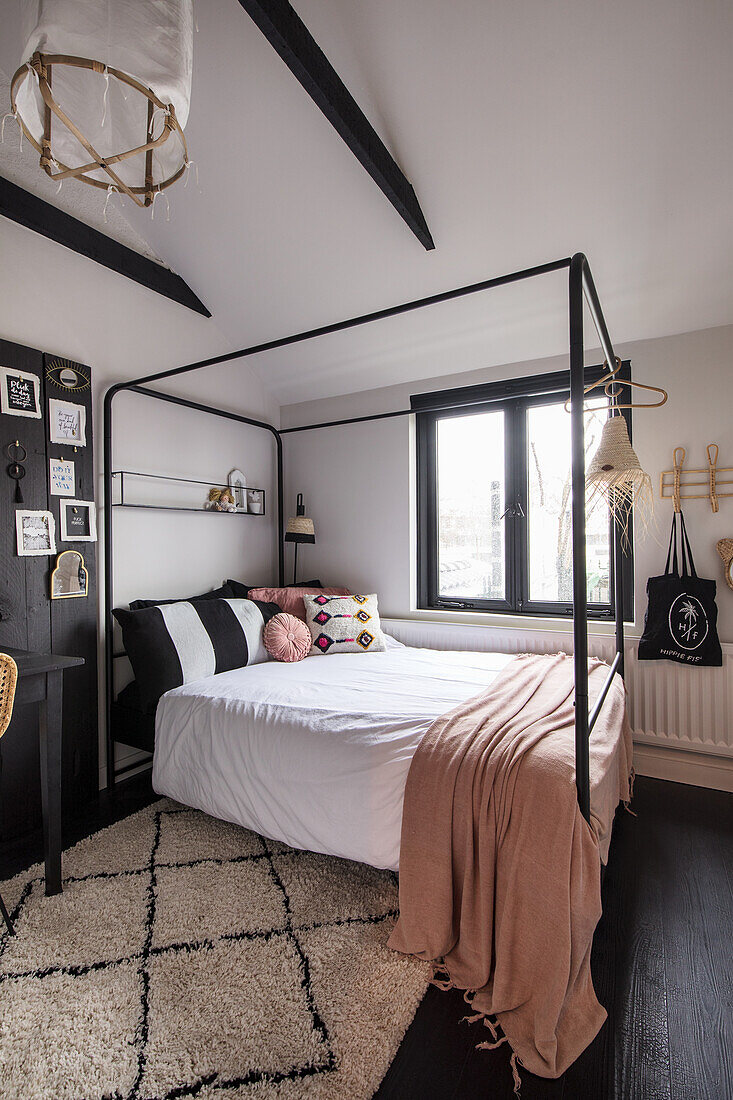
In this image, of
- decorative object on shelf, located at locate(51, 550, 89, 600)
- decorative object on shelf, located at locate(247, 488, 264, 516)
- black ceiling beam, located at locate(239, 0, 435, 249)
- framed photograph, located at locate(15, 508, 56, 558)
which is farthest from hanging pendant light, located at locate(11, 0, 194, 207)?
decorative object on shelf, located at locate(247, 488, 264, 516)

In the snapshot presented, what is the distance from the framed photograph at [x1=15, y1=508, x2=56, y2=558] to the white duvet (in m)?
0.84

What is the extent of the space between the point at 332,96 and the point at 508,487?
2117mm

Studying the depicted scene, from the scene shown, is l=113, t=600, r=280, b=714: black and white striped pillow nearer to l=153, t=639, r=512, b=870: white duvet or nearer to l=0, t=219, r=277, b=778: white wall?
l=153, t=639, r=512, b=870: white duvet

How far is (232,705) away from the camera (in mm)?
2109

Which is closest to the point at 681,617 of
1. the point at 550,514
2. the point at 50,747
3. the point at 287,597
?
the point at 550,514

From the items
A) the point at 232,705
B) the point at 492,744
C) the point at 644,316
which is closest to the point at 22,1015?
the point at 232,705

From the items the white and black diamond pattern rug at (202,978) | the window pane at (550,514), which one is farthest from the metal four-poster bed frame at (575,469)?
the white and black diamond pattern rug at (202,978)

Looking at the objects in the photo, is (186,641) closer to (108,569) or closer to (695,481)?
(108,569)

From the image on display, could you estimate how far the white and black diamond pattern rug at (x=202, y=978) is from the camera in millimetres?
1176

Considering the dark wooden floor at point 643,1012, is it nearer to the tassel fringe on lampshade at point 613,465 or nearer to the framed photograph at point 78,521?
the tassel fringe on lampshade at point 613,465

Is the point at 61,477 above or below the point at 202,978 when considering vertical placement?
above

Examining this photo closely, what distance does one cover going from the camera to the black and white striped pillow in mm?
2375

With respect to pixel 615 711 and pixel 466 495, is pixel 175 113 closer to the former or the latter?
pixel 615 711

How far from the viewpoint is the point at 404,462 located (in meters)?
3.51
